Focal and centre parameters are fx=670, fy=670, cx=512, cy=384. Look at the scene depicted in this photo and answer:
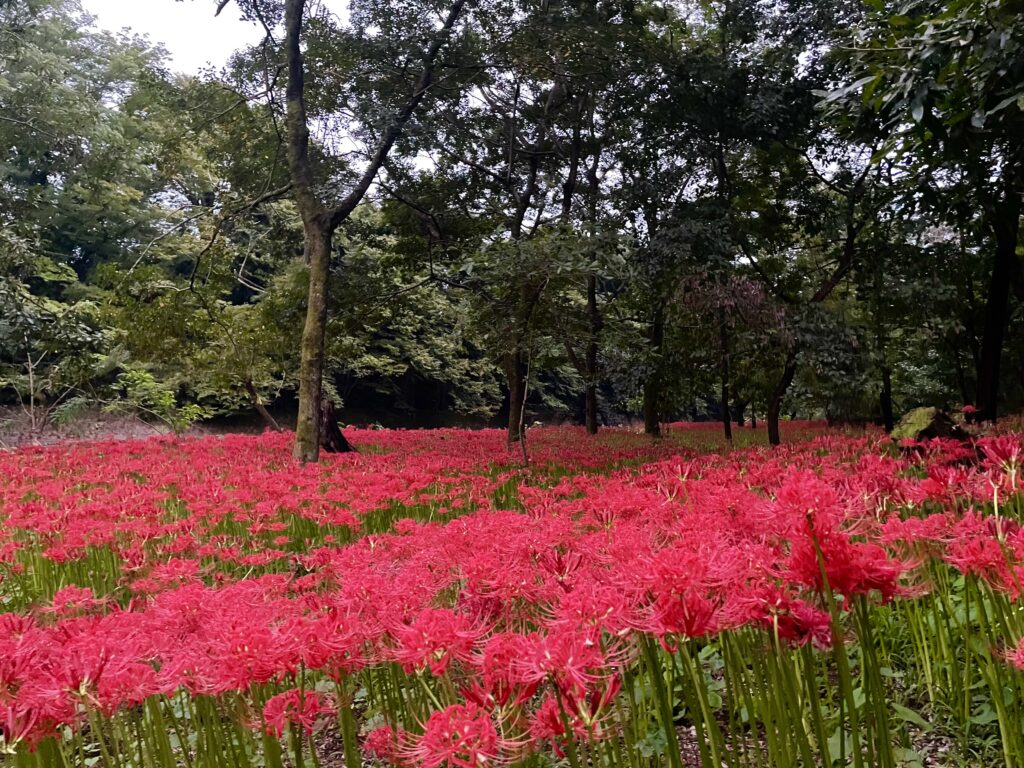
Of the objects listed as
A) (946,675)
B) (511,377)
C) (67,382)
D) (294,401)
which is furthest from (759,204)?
(294,401)

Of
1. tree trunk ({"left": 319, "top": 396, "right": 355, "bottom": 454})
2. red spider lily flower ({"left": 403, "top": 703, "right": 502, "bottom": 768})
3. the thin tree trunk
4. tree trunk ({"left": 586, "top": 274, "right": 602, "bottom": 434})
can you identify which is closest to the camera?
red spider lily flower ({"left": 403, "top": 703, "right": 502, "bottom": 768})

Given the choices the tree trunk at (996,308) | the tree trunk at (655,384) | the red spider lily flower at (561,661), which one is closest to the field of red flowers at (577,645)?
the red spider lily flower at (561,661)

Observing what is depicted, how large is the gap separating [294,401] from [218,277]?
19368 millimetres

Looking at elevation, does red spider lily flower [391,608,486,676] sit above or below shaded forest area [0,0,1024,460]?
below

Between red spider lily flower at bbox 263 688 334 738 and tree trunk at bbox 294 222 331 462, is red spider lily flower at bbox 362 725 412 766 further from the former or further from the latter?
tree trunk at bbox 294 222 331 462

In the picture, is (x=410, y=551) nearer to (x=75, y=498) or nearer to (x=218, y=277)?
(x=75, y=498)

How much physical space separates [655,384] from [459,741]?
13110 millimetres

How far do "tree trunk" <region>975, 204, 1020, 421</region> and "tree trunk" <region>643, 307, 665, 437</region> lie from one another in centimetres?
579

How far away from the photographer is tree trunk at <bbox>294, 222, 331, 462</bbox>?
1097cm

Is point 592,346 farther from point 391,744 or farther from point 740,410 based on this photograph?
point 740,410

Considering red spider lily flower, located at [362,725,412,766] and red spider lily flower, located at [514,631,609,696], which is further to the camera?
red spider lily flower, located at [362,725,412,766]

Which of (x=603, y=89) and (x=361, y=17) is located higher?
(x=361, y=17)

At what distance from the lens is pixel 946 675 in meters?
2.62

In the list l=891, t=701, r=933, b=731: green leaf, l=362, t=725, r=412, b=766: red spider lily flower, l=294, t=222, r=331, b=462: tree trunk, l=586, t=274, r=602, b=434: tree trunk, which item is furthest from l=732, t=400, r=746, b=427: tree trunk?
l=362, t=725, r=412, b=766: red spider lily flower
